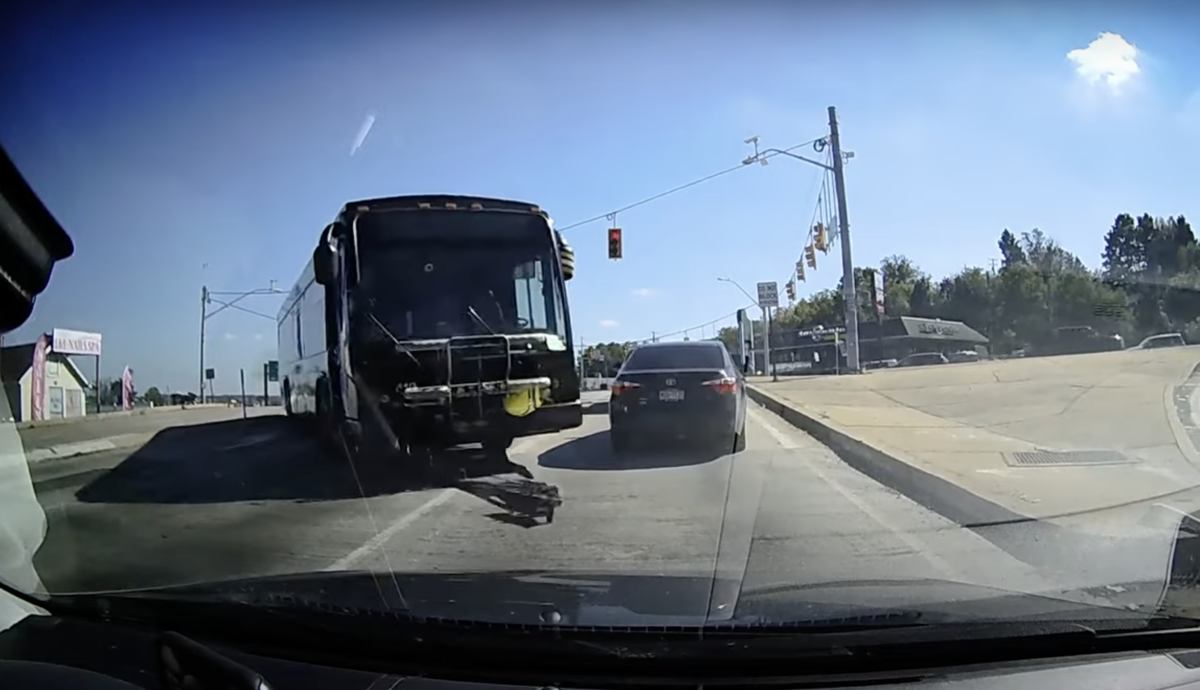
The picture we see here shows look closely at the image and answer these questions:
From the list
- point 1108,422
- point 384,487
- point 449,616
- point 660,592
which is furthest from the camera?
point 1108,422

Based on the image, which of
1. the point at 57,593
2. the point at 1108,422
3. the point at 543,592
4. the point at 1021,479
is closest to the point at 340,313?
the point at 57,593

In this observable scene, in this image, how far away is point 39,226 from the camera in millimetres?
3768

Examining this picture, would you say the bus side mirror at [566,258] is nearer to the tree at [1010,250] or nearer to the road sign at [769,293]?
the tree at [1010,250]

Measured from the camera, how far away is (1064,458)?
32.7 ft

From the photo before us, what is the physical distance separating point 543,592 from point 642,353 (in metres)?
10.3

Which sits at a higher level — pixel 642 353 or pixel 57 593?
pixel 642 353

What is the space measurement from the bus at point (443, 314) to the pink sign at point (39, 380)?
8.84ft

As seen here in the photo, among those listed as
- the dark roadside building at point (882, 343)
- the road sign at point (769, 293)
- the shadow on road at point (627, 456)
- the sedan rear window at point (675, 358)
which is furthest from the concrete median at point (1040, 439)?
the road sign at point (769, 293)

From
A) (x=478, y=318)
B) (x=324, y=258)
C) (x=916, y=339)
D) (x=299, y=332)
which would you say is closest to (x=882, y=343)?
(x=916, y=339)

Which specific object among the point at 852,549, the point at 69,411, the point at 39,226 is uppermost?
Result: the point at 39,226

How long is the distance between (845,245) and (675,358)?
353 inches

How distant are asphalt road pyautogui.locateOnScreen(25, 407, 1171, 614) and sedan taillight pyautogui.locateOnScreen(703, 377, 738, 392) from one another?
1.87 meters

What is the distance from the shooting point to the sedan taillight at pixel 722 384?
42.8 feet

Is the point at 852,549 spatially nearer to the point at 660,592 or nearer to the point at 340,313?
the point at 660,592
